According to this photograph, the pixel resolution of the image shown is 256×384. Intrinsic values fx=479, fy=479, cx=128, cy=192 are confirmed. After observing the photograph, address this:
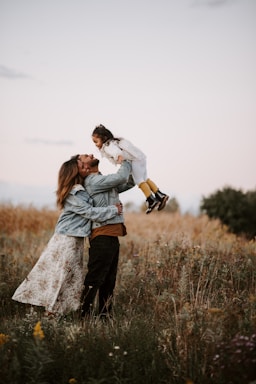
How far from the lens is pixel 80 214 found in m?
5.59

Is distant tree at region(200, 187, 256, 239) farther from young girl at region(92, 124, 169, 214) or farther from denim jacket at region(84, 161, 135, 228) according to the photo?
denim jacket at region(84, 161, 135, 228)

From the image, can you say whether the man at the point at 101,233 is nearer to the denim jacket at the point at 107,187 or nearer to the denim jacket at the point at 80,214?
the denim jacket at the point at 107,187

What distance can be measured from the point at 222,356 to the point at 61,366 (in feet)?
4.51

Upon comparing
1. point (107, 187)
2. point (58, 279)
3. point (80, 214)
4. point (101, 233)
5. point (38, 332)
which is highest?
point (107, 187)

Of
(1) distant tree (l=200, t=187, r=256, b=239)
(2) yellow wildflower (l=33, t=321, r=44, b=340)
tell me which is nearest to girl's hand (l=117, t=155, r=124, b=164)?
(2) yellow wildflower (l=33, t=321, r=44, b=340)

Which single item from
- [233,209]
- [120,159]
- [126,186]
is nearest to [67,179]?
[120,159]

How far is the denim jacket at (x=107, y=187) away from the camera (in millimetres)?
5531

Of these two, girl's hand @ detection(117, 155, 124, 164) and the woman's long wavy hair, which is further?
girl's hand @ detection(117, 155, 124, 164)

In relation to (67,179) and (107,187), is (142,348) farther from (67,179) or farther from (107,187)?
(67,179)

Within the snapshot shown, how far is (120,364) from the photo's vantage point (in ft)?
13.5

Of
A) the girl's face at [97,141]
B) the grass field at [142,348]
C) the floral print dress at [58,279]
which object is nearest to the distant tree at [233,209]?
the grass field at [142,348]

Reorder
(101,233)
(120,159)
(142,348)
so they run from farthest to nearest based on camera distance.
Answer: (120,159) → (101,233) → (142,348)

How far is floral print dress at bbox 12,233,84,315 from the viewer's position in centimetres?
565

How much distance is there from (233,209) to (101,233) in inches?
542
